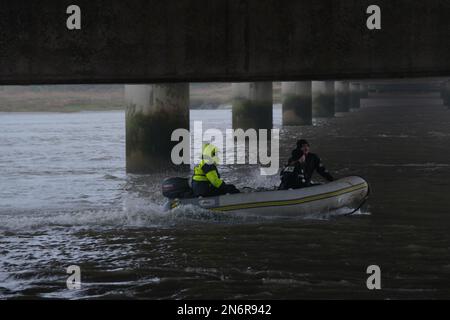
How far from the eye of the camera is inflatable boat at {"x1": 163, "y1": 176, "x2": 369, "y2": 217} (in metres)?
14.0

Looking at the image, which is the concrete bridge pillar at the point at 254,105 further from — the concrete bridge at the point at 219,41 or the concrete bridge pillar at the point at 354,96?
the concrete bridge pillar at the point at 354,96

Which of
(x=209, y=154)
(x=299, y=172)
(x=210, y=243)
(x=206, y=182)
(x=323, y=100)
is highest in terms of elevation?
(x=323, y=100)

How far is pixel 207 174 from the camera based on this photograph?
1416cm

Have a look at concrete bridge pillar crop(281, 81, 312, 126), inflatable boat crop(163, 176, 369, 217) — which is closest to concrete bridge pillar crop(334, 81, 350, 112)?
concrete bridge pillar crop(281, 81, 312, 126)

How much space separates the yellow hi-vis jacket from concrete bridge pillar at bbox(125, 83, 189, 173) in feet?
20.3

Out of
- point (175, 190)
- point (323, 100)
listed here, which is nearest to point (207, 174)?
point (175, 190)

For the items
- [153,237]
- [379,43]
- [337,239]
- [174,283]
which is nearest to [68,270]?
[174,283]

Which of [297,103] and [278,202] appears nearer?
[278,202]

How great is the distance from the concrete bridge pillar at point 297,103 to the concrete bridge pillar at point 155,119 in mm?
23294

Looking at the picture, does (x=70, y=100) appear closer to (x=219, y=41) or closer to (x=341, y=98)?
(x=341, y=98)

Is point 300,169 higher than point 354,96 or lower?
lower

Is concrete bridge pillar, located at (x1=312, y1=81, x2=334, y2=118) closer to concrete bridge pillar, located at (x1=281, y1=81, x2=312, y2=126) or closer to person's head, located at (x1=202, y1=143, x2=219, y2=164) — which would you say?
concrete bridge pillar, located at (x1=281, y1=81, x2=312, y2=126)

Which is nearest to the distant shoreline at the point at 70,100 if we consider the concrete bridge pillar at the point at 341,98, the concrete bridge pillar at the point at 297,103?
the concrete bridge pillar at the point at 341,98

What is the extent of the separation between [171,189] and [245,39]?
3105 millimetres
